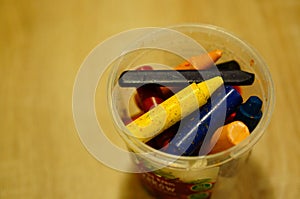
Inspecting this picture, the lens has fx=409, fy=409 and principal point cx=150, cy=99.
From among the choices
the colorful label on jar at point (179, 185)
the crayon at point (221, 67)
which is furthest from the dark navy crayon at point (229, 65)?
the colorful label on jar at point (179, 185)

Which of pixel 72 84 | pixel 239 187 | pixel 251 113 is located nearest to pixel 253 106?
pixel 251 113

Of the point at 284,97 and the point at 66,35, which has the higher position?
the point at 66,35

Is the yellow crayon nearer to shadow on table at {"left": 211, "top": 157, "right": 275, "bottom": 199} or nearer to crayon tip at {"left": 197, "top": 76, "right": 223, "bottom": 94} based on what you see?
crayon tip at {"left": 197, "top": 76, "right": 223, "bottom": 94}

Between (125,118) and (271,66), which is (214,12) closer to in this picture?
(271,66)

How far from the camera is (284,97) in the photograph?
49 cm

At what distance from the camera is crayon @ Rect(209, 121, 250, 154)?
34cm

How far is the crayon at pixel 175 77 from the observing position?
1.21ft

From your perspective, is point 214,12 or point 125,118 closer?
point 125,118

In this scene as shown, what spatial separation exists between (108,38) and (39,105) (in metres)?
0.13

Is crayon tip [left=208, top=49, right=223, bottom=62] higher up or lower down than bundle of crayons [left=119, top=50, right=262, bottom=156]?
higher up

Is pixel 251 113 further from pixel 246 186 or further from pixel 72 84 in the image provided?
pixel 72 84

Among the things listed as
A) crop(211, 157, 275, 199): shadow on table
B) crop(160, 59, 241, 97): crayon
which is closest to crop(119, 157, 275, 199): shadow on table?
crop(211, 157, 275, 199): shadow on table

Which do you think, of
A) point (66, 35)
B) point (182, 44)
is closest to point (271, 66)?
point (182, 44)

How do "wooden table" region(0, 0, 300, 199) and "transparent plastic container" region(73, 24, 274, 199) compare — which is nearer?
"transparent plastic container" region(73, 24, 274, 199)
